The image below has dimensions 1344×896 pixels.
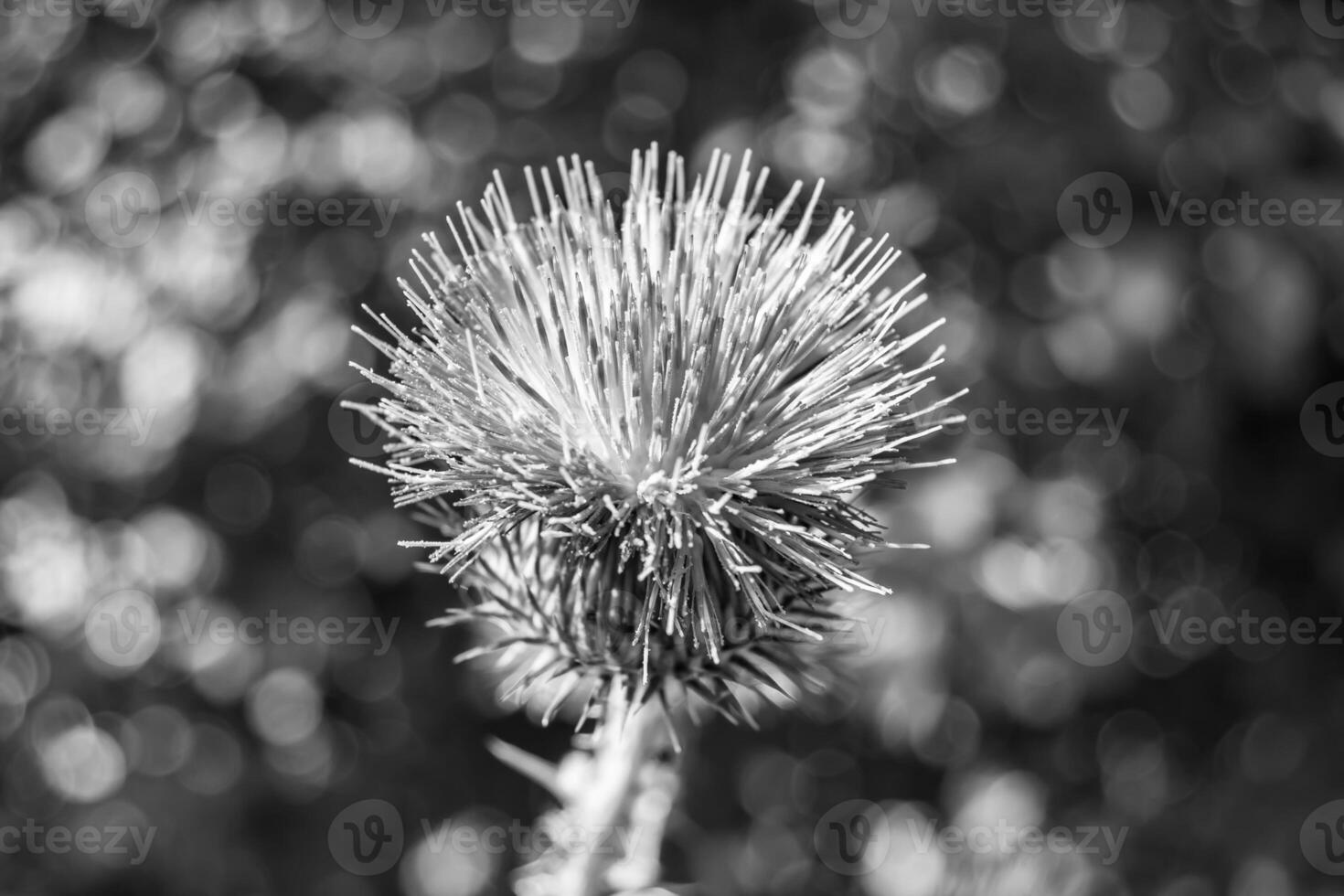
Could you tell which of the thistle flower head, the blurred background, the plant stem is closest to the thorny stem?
the plant stem

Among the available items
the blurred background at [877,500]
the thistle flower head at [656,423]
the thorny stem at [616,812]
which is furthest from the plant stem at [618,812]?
the blurred background at [877,500]

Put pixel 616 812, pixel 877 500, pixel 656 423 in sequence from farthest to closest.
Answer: pixel 877 500
pixel 616 812
pixel 656 423

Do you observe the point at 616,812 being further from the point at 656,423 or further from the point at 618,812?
the point at 656,423

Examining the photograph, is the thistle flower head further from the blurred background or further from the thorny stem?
the blurred background

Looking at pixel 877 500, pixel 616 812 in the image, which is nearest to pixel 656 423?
pixel 616 812

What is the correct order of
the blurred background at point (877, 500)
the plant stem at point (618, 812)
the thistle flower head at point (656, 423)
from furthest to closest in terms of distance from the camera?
1. the blurred background at point (877, 500)
2. the plant stem at point (618, 812)
3. the thistle flower head at point (656, 423)

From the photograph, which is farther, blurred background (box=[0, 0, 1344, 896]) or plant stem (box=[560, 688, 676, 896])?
blurred background (box=[0, 0, 1344, 896])

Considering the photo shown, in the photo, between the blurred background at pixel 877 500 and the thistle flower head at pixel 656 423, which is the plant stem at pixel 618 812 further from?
the blurred background at pixel 877 500
